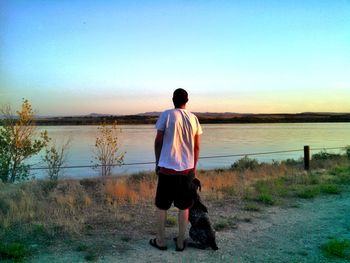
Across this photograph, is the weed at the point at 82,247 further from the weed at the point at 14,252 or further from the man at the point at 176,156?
the man at the point at 176,156

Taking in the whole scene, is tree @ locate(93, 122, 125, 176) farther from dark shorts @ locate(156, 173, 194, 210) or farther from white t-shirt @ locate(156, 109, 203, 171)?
white t-shirt @ locate(156, 109, 203, 171)

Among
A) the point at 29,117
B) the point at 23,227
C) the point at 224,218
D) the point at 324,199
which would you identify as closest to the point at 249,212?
the point at 224,218

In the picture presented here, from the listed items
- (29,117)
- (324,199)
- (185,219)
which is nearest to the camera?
(185,219)

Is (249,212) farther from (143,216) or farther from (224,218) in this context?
(143,216)

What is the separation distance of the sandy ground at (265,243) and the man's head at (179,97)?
6.57 feet

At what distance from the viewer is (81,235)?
5.41 m

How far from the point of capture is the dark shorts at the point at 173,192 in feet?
15.4

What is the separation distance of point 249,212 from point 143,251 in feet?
9.42

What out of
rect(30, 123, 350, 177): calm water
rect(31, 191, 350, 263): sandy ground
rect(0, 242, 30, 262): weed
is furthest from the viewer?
rect(30, 123, 350, 177): calm water

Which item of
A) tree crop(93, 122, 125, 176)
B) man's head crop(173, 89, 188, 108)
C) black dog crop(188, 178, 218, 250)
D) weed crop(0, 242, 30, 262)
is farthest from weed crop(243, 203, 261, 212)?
tree crop(93, 122, 125, 176)

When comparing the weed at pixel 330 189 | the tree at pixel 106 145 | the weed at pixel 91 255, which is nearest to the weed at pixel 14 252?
the weed at pixel 91 255

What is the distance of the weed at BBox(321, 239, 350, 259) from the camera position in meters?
4.68

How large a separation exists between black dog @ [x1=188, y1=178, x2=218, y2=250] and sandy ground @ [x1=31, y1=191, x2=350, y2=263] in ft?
0.46

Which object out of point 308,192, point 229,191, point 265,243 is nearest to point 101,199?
point 229,191
